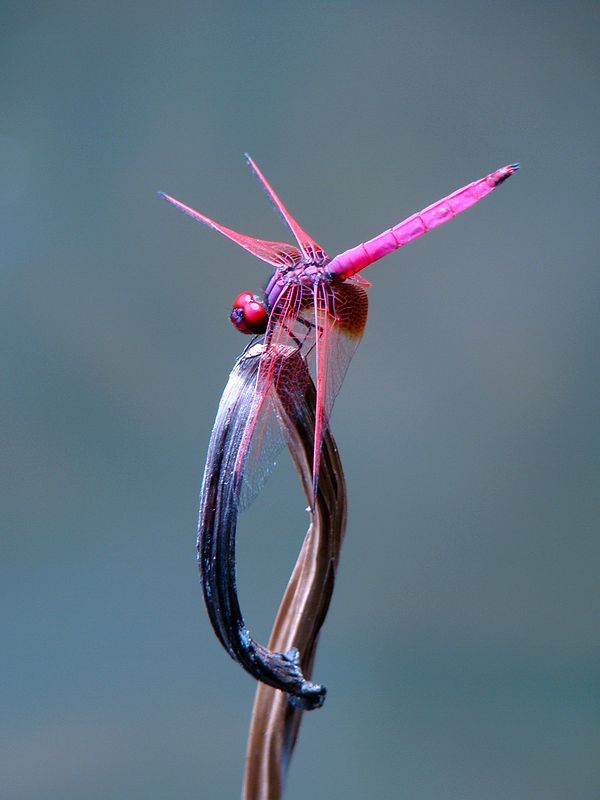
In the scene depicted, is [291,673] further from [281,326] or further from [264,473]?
[281,326]

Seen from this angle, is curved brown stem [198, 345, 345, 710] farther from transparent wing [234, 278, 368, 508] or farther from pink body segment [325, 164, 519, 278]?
pink body segment [325, 164, 519, 278]

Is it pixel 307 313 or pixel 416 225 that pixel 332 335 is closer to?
pixel 307 313

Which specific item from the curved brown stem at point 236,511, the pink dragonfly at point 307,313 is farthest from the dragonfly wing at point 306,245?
the curved brown stem at point 236,511

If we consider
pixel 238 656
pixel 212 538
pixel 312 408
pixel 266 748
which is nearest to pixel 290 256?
pixel 312 408

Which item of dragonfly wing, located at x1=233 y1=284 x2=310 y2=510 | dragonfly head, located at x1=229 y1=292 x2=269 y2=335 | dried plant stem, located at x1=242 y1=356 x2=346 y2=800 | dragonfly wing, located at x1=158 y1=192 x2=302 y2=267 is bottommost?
dried plant stem, located at x1=242 y1=356 x2=346 y2=800

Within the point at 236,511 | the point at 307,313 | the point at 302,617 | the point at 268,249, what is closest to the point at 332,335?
the point at 307,313

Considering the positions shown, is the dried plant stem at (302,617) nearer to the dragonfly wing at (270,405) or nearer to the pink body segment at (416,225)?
the dragonfly wing at (270,405)

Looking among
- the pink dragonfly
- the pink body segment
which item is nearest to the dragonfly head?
the pink dragonfly
